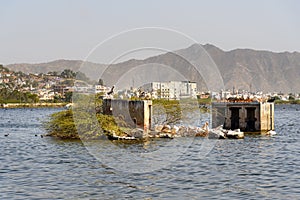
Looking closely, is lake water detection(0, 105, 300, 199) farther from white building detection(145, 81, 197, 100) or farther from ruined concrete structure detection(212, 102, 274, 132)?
white building detection(145, 81, 197, 100)

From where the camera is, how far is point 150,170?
3347 cm

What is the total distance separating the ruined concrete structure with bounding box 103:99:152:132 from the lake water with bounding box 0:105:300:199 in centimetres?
366

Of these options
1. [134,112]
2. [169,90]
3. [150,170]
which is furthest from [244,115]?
[150,170]

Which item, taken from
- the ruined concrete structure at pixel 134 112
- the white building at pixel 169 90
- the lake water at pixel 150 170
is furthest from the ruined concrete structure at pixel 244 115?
the ruined concrete structure at pixel 134 112

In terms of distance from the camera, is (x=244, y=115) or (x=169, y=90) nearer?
(x=244, y=115)

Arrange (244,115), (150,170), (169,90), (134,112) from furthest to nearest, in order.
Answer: (169,90), (244,115), (134,112), (150,170)

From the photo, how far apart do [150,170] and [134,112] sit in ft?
70.8

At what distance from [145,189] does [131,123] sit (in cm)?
2813

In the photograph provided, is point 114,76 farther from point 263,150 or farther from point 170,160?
point 170,160

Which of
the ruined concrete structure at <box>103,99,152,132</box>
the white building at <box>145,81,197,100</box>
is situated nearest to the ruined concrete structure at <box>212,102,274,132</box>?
the white building at <box>145,81,197,100</box>

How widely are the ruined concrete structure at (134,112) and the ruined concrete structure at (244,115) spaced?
1505cm

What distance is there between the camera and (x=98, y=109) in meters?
58.5

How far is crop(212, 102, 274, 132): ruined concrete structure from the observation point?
212 ft

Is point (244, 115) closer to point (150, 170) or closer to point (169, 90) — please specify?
point (169, 90)
